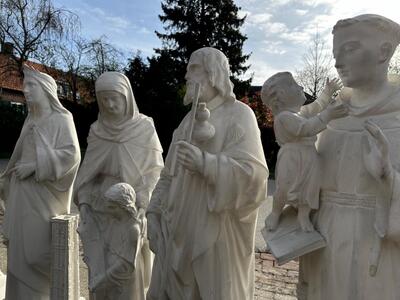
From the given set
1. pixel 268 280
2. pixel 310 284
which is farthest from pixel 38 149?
pixel 268 280

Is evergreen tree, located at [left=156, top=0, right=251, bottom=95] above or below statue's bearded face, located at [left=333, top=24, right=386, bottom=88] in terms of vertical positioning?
above

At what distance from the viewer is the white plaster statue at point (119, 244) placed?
3.09 metres

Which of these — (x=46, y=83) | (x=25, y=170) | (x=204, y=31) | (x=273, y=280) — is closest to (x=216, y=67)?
(x=46, y=83)

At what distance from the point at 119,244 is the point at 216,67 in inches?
61.4

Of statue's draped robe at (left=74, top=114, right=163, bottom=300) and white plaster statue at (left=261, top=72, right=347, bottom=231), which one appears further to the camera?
statue's draped robe at (left=74, top=114, right=163, bottom=300)

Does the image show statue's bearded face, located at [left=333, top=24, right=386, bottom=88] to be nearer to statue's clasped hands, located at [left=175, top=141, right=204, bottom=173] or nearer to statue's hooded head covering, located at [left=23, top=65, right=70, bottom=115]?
statue's clasped hands, located at [left=175, top=141, right=204, bottom=173]

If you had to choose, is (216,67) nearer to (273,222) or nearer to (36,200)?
(273,222)

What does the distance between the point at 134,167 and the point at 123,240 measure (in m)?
0.60

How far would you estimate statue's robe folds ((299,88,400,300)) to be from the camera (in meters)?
1.86

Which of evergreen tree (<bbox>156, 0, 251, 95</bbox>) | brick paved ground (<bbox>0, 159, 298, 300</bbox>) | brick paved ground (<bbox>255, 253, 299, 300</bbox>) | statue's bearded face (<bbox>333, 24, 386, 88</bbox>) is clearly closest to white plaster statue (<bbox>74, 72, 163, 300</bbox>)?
statue's bearded face (<bbox>333, 24, 386, 88</bbox>)

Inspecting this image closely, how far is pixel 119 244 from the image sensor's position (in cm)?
321

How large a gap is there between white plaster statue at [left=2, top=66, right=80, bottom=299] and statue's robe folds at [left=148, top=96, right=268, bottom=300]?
156 cm

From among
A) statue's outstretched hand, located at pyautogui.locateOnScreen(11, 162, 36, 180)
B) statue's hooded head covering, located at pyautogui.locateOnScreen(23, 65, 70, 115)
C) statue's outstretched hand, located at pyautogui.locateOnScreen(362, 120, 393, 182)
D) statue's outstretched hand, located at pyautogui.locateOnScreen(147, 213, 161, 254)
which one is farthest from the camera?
statue's hooded head covering, located at pyautogui.locateOnScreen(23, 65, 70, 115)

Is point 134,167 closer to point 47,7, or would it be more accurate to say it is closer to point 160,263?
point 160,263
